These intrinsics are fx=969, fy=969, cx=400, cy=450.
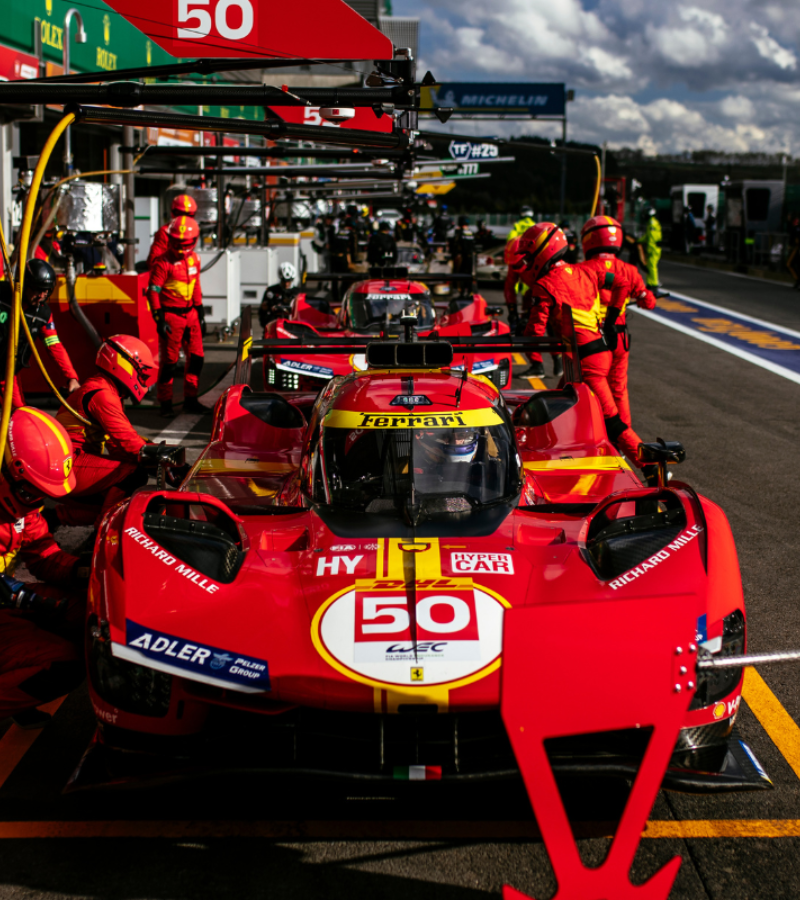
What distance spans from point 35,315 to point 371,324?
4177 mm

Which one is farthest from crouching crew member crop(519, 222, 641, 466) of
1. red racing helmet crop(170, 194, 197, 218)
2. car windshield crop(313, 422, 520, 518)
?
red racing helmet crop(170, 194, 197, 218)

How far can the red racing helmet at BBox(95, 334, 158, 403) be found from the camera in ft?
18.6

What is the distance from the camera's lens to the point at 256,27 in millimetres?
5258

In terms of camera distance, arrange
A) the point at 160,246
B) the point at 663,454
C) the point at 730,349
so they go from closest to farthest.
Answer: the point at 663,454 < the point at 160,246 < the point at 730,349

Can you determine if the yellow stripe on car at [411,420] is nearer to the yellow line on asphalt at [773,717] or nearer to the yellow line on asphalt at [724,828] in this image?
the yellow line on asphalt at [773,717]

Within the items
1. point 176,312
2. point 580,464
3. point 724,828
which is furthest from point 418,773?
point 176,312

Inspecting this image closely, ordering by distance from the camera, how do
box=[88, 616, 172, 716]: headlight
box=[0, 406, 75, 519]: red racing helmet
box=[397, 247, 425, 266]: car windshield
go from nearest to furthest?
box=[88, 616, 172, 716]: headlight, box=[0, 406, 75, 519]: red racing helmet, box=[397, 247, 425, 266]: car windshield

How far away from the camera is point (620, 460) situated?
18.2 ft

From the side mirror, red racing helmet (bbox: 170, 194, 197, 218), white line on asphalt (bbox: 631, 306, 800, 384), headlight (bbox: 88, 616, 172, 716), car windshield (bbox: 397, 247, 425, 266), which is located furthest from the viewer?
car windshield (bbox: 397, 247, 425, 266)

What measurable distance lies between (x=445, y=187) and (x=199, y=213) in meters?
24.5

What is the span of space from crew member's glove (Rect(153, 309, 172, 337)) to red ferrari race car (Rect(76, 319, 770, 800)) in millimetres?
6287

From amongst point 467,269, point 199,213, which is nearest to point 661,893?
point 199,213

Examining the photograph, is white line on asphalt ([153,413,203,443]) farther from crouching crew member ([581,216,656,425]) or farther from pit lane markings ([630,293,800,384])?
pit lane markings ([630,293,800,384])

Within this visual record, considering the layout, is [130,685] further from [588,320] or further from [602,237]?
[602,237]
